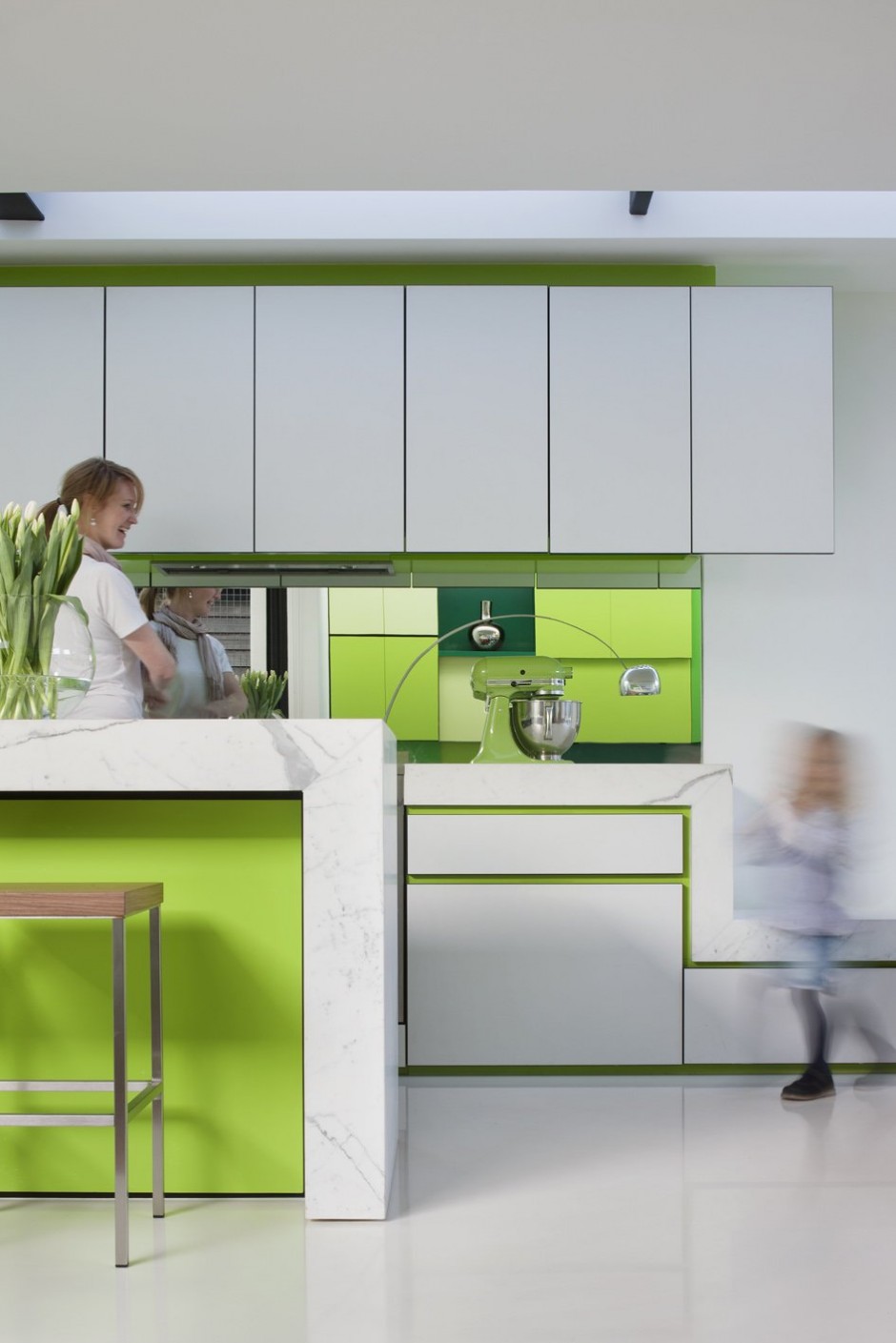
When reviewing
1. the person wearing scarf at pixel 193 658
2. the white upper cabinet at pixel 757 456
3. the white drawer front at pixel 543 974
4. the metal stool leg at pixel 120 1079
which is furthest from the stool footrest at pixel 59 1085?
the white upper cabinet at pixel 757 456

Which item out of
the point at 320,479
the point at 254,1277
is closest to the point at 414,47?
the point at 320,479

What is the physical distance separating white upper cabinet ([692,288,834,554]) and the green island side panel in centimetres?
261

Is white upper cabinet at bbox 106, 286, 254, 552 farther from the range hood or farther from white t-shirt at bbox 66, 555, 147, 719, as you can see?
white t-shirt at bbox 66, 555, 147, 719

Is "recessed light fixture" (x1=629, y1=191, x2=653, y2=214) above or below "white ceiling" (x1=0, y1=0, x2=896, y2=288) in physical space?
above

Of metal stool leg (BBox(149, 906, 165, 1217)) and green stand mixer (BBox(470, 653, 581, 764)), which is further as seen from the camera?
green stand mixer (BBox(470, 653, 581, 764))

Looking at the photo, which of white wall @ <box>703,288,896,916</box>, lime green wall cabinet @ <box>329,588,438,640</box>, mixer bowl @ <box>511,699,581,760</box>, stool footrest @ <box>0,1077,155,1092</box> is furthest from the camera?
lime green wall cabinet @ <box>329,588,438,640</box>

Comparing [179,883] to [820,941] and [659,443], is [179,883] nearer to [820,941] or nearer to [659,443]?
[820,941]

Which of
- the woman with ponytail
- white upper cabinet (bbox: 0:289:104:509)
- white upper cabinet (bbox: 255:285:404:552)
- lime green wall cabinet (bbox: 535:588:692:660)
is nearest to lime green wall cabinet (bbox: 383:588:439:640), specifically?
lime green wall cabinet (bbox: 535:588:692:660)

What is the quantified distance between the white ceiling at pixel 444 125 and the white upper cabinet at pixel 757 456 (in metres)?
0.48

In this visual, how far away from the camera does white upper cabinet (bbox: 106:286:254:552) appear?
15.0 ft

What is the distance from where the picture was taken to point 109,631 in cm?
288

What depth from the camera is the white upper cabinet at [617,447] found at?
14.9ft

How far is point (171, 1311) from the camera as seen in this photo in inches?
74.8

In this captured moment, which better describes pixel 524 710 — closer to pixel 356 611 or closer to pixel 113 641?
pixel 356 611
